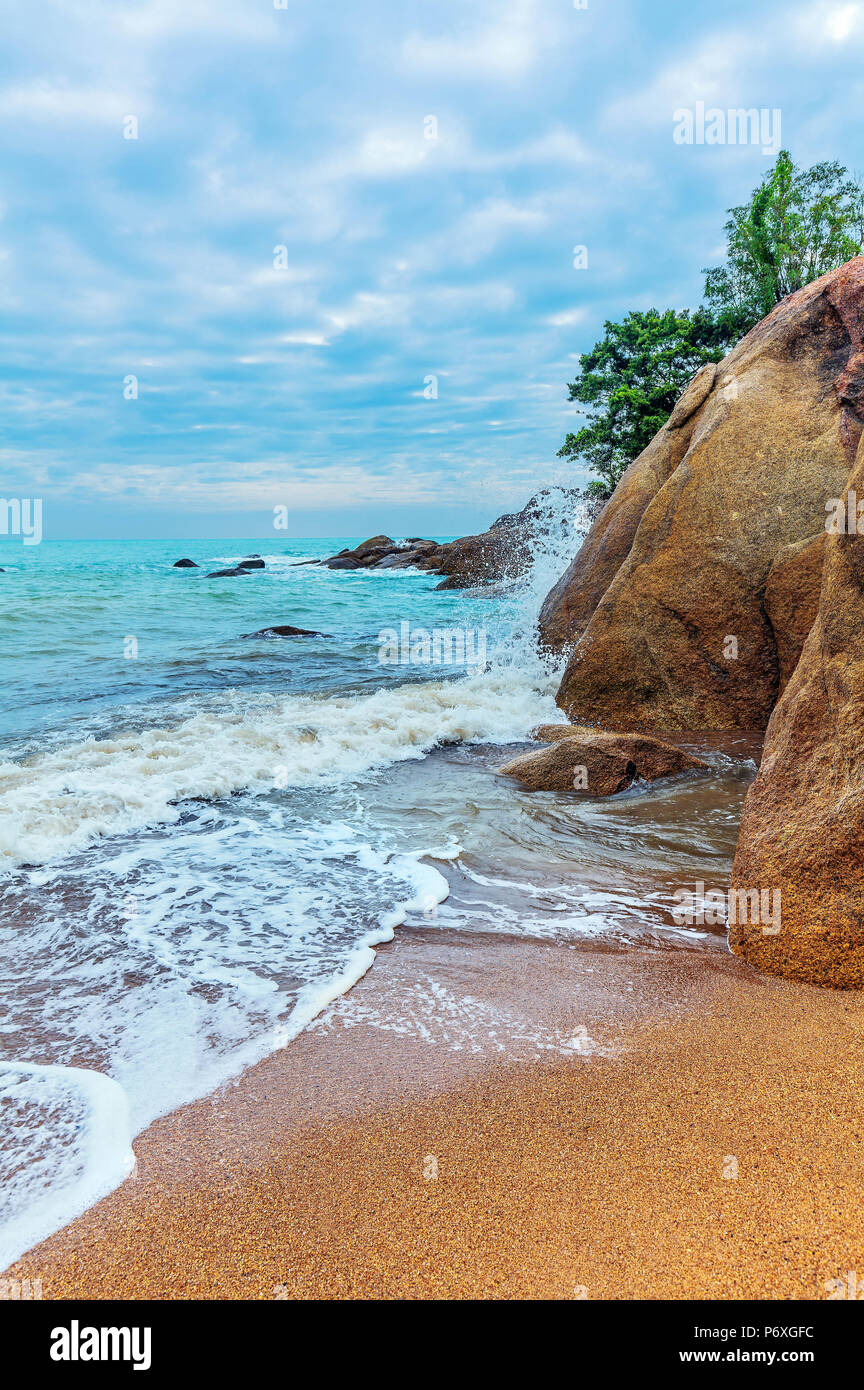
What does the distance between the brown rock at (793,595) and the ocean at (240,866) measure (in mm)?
1062

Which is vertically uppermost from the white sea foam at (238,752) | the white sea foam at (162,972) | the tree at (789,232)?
the tree at (789,232)

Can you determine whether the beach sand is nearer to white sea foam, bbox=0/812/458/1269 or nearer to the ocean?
white sea foam, bbox=0/812/458/1269

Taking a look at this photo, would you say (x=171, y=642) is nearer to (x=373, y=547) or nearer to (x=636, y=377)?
(x=636, y=377)

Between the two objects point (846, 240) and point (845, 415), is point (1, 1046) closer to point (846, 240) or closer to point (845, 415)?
point (845, 415)

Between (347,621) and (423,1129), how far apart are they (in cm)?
1864

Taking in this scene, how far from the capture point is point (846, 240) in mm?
19469

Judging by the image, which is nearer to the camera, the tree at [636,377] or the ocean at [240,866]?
the ocean at [240,866]

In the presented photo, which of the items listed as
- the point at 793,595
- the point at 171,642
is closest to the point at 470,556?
the point at 171,642

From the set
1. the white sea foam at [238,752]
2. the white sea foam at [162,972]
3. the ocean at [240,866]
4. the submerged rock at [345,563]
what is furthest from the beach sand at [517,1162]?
the submerged rock at [345,563]

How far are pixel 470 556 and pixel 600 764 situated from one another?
1228 inches

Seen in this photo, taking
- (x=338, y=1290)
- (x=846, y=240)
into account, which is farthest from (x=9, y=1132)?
(x=846, y=240)

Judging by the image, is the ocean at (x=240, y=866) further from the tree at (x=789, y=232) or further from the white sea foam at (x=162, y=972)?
the tree at (x=789, y=232)

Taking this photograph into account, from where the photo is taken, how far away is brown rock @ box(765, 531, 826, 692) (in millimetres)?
6855

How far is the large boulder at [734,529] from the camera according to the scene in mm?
7176
